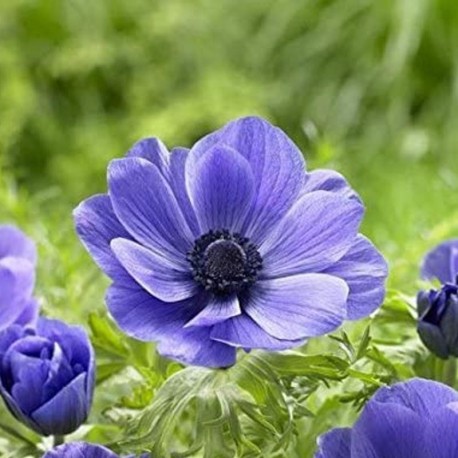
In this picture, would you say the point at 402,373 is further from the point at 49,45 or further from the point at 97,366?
the point at 49,45

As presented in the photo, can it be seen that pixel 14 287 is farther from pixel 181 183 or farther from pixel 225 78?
pixel 225 78

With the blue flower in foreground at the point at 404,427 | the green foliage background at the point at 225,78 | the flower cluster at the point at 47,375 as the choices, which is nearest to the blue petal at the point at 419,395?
the blue flower in foreground at the point at 404,427

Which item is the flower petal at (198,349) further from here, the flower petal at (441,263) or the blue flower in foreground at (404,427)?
the flower petal at (441,263)

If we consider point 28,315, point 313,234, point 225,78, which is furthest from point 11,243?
point 225,78

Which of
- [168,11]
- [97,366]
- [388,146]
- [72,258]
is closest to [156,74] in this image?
[168,11]

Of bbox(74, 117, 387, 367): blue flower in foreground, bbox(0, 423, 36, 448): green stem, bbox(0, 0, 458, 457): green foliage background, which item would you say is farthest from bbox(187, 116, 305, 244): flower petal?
bbox(0, 0, 458, 457): green foliage background

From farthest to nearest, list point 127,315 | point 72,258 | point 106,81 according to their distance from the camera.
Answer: point 106,81 → point 72,258 → point 127,315
